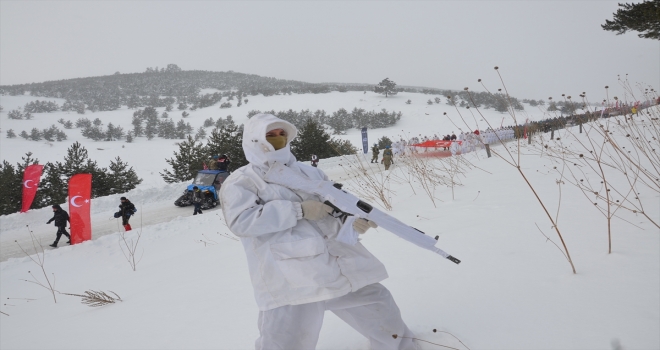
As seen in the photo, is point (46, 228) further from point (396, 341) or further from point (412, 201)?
point (396, 341)

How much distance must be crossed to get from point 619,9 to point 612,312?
10750 millimetres

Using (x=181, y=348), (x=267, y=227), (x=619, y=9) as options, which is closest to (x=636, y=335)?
(x=267, y=227)

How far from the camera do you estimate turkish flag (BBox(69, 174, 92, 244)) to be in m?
8.05

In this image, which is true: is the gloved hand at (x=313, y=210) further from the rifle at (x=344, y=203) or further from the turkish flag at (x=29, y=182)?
the turkish flag at (x=29, y=182)

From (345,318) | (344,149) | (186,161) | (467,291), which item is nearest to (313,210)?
(345,318)

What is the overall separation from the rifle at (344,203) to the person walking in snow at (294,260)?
0.04 meters

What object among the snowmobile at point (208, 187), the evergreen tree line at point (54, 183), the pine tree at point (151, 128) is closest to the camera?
the snowmobile at point (208, 187)

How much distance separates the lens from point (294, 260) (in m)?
1.66

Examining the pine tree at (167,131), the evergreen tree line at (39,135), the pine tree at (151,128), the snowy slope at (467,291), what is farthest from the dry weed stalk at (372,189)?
the evergreen tree line at (39,135)

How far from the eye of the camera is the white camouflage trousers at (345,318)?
1.68 m

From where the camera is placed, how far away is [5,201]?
44.5 ft

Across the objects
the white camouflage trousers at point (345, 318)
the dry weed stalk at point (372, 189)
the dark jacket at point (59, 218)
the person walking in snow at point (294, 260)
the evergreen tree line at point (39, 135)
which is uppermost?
the person walking in snow at point (294, 260)

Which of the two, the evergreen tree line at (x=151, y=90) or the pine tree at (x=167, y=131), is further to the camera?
the evergreen tree line at (x=151, y=90)

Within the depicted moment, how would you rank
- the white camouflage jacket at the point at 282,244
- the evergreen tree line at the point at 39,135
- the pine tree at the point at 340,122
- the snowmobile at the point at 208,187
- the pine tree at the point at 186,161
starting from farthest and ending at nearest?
the pine tree at the point at 340,122, the evergreen tree line at the point at 39,135, the pine tree at the point at 186,161, the snowmobile at the point at 208,187, the white camouflage jacket at the point at 282,244
